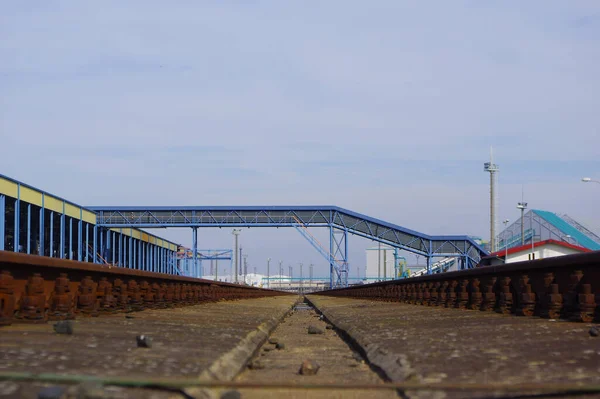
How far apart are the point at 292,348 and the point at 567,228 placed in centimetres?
7745

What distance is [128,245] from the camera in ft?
192

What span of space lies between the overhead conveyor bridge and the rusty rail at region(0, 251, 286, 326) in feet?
144

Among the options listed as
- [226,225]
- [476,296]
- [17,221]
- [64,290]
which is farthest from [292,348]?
[226,225]

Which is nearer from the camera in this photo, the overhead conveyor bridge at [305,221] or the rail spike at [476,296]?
the rail spike at [476,296]

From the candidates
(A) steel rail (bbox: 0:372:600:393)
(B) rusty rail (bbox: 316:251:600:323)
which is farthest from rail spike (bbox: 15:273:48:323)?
(B) rusty rail (bbox: 316:251:600:323)

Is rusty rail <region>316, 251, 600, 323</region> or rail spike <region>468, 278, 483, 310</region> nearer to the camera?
rusty rail <region>316, 251, 600, 323</region>

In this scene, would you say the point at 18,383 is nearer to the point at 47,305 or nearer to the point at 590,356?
the point at 590,356

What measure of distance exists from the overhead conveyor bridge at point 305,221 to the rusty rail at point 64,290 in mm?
43959

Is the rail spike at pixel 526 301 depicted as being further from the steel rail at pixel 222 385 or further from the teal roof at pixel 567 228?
the teal roof at pixel 567 228

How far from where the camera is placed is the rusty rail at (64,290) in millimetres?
5591

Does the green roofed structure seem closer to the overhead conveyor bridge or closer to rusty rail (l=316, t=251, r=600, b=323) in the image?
the overhead conveyor bridge

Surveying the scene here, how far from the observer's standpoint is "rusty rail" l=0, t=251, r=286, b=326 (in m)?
5.59

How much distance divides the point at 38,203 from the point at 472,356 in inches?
1188

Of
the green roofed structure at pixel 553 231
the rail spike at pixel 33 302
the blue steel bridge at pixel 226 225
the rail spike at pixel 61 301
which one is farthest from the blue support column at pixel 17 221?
the green roofed structure at pixel 553 231
